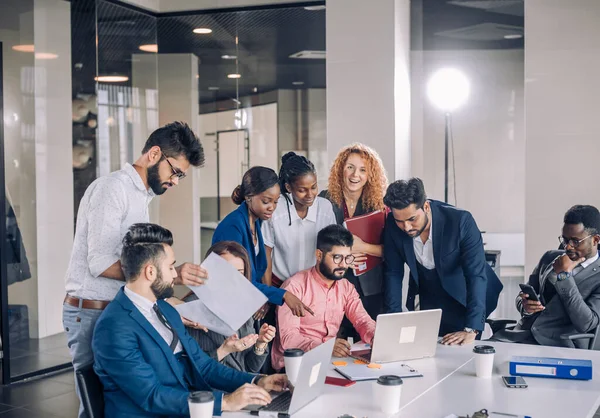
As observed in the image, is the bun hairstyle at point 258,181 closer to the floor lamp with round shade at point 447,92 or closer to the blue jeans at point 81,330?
the blue jeans at point 81,330

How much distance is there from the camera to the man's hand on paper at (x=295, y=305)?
3311mm

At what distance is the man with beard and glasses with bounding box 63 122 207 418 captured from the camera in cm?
279

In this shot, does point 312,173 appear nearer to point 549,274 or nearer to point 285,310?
point 285,310

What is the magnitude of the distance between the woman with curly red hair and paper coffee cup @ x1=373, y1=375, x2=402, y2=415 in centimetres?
152

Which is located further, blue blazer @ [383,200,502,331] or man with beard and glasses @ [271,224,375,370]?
blue blazer @ [383,200,502,331]

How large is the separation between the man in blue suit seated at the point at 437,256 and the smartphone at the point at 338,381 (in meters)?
0.93

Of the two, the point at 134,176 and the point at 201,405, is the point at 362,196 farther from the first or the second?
the point at 201,405

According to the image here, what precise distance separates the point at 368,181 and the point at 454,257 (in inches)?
25.5

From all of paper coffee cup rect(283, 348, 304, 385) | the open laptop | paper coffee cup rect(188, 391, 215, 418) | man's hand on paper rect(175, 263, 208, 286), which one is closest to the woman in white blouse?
the open laptop

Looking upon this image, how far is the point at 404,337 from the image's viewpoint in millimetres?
3010

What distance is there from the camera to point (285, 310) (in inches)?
134

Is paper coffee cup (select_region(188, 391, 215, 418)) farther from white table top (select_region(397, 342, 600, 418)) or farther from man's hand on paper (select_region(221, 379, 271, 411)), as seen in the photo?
white table top (select_region(397, 342, 600, 418))

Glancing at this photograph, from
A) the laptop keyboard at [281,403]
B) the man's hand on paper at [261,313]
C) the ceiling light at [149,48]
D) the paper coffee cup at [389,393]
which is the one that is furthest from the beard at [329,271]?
the ceiling light at [149,48]

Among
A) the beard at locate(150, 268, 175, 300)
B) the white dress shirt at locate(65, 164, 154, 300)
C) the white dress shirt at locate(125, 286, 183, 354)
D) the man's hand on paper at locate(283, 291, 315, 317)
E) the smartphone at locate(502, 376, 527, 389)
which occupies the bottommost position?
the smartphone at locate(502, 376, 527, 389)
